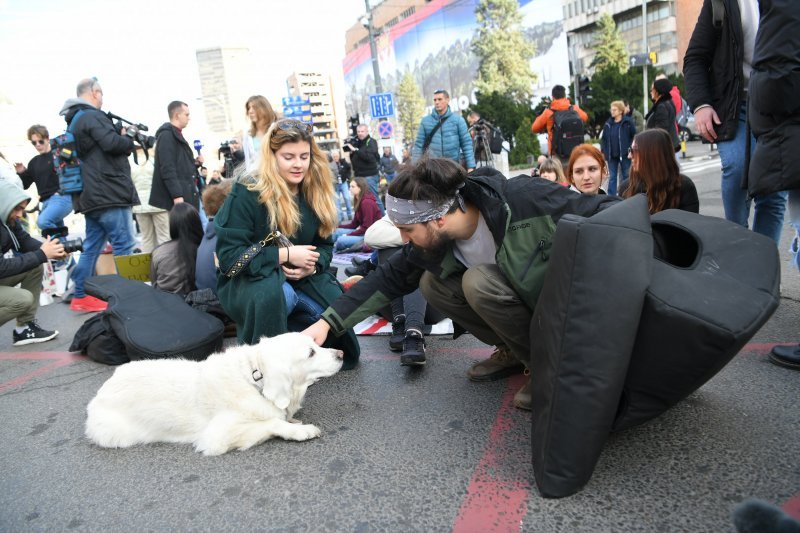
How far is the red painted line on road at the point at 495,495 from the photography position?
6.06 feet

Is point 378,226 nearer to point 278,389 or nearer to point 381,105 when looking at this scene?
point 278,389

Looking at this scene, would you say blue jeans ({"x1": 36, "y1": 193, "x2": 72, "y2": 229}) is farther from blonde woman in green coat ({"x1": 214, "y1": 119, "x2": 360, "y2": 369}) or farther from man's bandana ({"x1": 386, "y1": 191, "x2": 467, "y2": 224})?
man's bandana ({"x1": 386, "y1": 191, "x2": 467, "y2": 224})

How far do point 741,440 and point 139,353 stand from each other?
3.50 meters

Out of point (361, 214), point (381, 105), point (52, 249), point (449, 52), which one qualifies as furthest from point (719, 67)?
point (449, 52)

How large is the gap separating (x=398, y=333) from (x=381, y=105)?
51.0 feet

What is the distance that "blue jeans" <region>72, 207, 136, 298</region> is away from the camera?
5.97 m

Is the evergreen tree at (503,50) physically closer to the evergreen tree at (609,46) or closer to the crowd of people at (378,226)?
the evergreen tree at (609,46)

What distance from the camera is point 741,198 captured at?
338cm

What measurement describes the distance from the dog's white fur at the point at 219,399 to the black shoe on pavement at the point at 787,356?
2290mm

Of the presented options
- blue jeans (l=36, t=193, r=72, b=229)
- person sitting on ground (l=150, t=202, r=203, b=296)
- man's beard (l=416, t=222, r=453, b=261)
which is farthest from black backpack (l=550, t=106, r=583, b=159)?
blue jeans (l=36, t=193, r=72, b=229)

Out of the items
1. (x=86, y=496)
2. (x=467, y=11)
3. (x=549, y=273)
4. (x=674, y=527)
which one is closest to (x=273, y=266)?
(x=86, y=496)

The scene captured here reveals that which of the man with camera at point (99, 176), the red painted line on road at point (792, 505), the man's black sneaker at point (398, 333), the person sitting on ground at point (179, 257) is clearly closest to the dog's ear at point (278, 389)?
the man's black sneaker at point (398, 333)

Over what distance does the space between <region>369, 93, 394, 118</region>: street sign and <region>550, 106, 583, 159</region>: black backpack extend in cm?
940

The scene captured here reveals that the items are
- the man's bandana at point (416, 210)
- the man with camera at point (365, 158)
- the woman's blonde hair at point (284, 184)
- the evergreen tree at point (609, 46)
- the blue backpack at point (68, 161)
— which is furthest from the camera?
the evergreen tree at point (609, 46)
